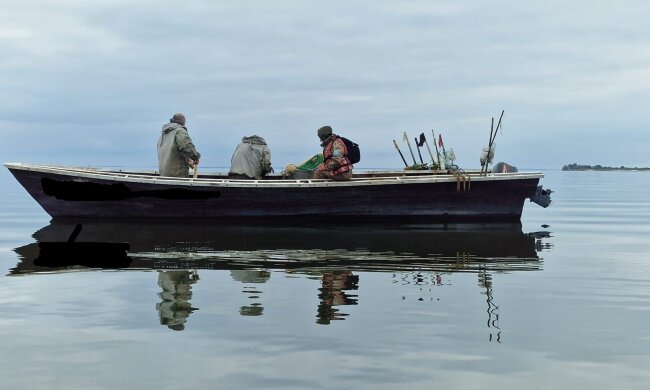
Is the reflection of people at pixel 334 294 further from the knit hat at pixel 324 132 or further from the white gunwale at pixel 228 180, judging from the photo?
the knit hat at pixel 324 132

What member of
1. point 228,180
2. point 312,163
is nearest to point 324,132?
point 312,163

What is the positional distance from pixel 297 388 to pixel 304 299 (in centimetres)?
283

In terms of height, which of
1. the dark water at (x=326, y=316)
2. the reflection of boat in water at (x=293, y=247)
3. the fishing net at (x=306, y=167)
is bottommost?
the dark water at (x=326, y=316)

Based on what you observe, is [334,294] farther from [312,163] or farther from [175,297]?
[312,163]

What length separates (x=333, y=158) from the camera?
1562 centimetres

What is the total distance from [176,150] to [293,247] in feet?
17.3

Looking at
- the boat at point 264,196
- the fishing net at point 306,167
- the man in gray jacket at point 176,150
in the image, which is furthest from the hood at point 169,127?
the fishing net at point 306,167

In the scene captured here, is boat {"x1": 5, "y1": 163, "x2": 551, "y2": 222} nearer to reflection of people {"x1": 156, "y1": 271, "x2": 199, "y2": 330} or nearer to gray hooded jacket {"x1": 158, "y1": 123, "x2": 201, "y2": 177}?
gray hooded jacket {"x1": 158, "y1": 123, "x2": 201, "y2": 177}

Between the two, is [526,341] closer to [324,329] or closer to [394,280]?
[324,329]

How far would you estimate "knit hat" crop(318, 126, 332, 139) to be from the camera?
51.5ft

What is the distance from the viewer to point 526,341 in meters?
5.68

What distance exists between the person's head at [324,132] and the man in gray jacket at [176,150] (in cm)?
268

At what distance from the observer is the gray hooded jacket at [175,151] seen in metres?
15.8

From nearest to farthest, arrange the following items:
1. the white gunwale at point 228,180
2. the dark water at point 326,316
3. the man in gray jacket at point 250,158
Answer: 1. the dark water at point 326,316
2. the white gunwale at point 228,180
3. the man in gray jacket at point 250,158
